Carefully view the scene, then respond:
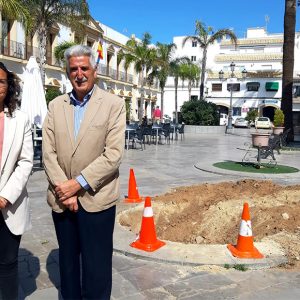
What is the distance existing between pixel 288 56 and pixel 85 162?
682 inches

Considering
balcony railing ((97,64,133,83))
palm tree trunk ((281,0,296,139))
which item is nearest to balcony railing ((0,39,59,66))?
balcony railing ((97,64,133,83))

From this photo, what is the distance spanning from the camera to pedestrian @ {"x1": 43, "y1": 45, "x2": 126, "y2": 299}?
8.04 ft

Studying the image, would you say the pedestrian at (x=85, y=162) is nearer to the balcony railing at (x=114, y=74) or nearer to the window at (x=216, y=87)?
the balcony railing at (x=114, y=74)

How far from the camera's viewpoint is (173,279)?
3.58 m

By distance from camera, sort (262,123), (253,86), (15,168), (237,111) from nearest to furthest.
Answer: (15,168)
(262,123)
(253,86)
(237,111)

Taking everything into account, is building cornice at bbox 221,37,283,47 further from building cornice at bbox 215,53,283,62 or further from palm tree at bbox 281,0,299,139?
palm tree at bbox 281,0,299,139

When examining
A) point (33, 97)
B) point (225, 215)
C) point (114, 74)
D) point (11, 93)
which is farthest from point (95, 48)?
point (11, 93)

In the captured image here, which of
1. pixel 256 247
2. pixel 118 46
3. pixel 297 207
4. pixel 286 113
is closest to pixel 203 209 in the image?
pixel 297 207

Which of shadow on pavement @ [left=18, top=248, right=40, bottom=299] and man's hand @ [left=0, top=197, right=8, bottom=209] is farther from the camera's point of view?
shadow on pavement @ [left=18, top=248, right=40, bottom=299]

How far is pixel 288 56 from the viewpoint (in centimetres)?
1788

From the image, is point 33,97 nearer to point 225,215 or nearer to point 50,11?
point 225,215

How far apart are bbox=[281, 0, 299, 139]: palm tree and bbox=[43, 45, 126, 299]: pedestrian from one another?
17.0 m

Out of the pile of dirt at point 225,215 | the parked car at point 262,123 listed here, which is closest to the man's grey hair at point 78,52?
the pile of dirt at point 225,215

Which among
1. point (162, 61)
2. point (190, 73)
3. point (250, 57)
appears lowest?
point (162, 61)
